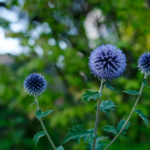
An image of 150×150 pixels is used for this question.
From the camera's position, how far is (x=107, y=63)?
57.6 inches

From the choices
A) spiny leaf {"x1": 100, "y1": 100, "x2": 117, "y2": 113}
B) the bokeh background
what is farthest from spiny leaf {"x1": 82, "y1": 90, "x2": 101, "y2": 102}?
the bokeh background

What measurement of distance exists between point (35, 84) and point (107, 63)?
0.61m

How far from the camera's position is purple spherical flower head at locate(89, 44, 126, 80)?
1411 mm

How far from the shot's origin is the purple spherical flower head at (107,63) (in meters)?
1.41

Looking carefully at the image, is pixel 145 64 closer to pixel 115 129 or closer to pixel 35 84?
pixel 115 129

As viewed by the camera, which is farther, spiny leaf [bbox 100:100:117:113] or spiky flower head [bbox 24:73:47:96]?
spiky flower head [bbox 24:73:47:96]

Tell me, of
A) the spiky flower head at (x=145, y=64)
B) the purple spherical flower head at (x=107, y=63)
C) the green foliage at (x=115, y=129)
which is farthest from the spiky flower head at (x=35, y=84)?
the spiky flower head at (x=145, y=64)

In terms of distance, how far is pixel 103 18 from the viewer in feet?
13.5

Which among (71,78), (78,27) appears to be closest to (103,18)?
(78,27)

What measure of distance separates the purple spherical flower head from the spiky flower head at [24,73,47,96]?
0.45m

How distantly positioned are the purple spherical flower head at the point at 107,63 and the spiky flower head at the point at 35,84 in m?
0.45

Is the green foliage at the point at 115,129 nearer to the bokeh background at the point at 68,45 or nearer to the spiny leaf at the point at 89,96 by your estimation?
the spiny leaf at the point at 89,96

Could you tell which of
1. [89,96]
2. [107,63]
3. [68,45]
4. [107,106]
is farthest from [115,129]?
[68,45]

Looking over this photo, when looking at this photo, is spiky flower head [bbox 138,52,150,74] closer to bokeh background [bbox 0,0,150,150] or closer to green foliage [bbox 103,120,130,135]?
green foliage [bbox 103,120,130,135]
